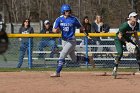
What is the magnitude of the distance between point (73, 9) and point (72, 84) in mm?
31765

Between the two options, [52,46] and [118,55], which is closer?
[118,55]

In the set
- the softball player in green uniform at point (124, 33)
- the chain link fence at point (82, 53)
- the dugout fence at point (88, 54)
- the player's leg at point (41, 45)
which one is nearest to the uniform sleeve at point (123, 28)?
the softball player in green uniform at point (124, 33)

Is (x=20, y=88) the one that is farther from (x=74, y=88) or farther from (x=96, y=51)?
(x=96, y=51)

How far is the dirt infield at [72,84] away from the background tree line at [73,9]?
26.8m

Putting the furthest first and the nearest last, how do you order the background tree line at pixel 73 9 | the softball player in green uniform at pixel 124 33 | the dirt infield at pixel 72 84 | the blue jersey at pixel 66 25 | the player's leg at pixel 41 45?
the background tree line at pixel 73 9 → the player's leg at pixel 41 45 → the blue jersey at pixel 66 25 → the softball player in green uniform at pixel 124 33 → the dirt infield at pixel 72 84

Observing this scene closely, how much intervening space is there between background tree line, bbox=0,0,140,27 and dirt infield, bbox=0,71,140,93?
2679cm

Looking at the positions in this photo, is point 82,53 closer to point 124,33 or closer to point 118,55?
point 118,55

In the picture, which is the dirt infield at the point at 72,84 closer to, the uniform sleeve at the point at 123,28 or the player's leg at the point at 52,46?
the uniform sleeve at the point at 123,28

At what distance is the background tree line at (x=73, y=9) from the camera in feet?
137

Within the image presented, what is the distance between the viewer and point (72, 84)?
10.5m

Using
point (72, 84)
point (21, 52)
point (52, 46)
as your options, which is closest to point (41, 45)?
point (52, 46)

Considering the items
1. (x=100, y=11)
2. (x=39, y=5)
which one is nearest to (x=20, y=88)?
(x=100, y=11)

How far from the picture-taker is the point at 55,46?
15.5 meters

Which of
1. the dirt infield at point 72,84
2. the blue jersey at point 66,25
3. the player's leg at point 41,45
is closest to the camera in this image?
the dirt infield at point 72,84
